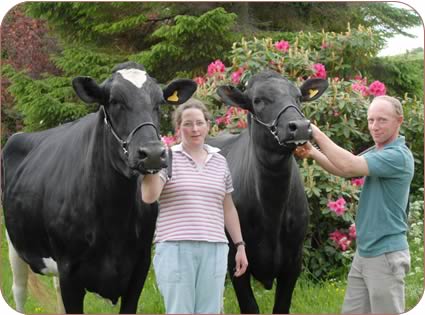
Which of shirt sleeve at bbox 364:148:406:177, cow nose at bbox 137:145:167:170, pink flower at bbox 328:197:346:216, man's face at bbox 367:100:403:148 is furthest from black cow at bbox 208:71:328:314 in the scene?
pink flower at bbox 328:197:346:216

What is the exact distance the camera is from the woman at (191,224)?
3957mm

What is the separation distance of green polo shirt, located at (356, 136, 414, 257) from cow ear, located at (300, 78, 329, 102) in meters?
1.06

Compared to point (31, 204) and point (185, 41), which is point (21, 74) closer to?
point (185, 41)

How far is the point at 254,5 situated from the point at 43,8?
3.90 meters

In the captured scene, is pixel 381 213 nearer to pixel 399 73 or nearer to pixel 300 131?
pixel 300 131

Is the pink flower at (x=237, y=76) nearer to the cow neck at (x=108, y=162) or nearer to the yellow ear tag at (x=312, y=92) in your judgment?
the yellow ear tag at (x=312, y=92)

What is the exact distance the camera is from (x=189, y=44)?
11.1 meters

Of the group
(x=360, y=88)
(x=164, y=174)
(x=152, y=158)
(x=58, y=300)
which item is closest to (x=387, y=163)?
(x=164, y=174)

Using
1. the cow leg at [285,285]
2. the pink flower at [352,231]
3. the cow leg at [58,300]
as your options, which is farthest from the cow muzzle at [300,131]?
the pink flower at [352,231]

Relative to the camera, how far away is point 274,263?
5.34 meters

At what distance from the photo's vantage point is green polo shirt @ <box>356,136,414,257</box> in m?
4.23

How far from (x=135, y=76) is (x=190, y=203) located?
3.01 feet

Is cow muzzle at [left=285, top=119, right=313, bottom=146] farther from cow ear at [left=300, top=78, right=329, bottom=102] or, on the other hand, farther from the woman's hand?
cow ear at [left=300, top=78, right=329, bottom=102]

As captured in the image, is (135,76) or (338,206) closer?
(135,76)
